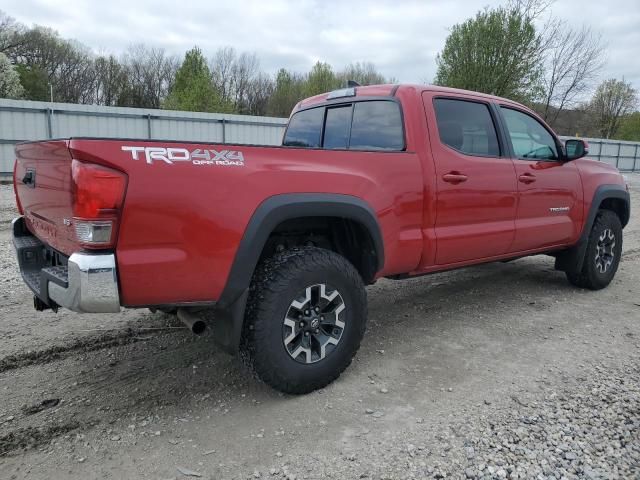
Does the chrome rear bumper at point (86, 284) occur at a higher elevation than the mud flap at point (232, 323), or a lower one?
higher

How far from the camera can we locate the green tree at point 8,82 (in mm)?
35281

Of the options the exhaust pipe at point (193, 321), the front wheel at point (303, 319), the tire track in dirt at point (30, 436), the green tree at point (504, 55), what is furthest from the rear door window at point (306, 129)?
the green tree at point (504, 55)

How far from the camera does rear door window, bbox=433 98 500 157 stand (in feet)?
12.3

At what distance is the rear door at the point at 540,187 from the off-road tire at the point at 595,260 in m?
0.36

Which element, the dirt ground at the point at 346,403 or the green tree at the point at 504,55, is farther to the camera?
the green tree at the point at 504,55

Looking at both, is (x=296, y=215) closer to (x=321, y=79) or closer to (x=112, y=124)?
(x=112, y=124)

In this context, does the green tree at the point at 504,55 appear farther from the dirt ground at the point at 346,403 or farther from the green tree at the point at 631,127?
the green tree at the point at 631,127

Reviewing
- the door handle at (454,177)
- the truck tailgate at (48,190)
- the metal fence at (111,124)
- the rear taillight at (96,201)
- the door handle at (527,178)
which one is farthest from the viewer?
the metal fence at (111,124)

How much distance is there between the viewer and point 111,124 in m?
16.0

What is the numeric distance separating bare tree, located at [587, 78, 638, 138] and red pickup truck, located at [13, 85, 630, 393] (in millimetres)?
52945

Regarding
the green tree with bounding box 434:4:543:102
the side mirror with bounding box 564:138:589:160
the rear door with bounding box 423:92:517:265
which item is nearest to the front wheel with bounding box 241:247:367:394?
the rear door with bounding box 423:92:517:265

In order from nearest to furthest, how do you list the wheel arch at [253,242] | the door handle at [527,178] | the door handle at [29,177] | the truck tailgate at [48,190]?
the truck tailgate at [48,190], the wheel arch at [253,242], the door handle at [29,177], the door handle at [527,178]

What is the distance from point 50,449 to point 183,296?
98 centimetres

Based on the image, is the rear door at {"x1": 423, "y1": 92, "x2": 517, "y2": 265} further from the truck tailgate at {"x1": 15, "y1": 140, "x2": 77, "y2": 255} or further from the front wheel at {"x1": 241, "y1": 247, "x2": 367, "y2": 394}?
the truck tailgate at {"x1": 15, "y1": 140, "x2": 77, "y2": 255}
